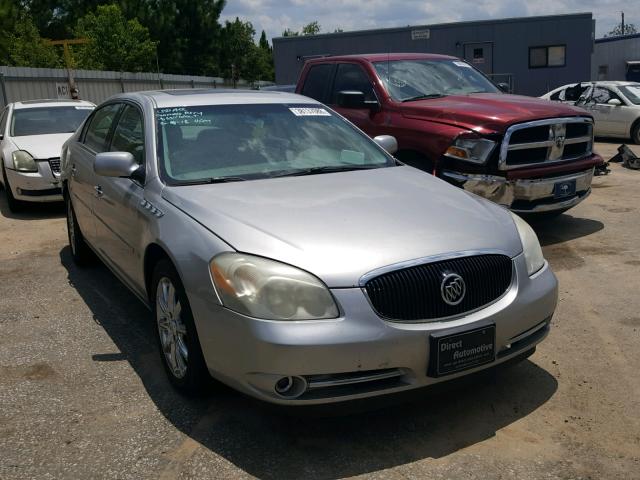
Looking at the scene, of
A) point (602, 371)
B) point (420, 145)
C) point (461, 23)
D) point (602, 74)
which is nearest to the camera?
point (602, 371)

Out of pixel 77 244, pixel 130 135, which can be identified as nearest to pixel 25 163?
pixel 77 244

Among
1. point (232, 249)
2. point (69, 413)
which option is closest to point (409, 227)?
point (232, 249)

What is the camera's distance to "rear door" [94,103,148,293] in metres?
3.89

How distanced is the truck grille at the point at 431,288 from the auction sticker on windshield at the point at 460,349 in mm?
103

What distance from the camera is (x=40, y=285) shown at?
560 centimetres

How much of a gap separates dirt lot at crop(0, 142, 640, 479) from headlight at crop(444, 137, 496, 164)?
5.70 ft

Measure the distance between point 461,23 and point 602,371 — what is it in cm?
2540

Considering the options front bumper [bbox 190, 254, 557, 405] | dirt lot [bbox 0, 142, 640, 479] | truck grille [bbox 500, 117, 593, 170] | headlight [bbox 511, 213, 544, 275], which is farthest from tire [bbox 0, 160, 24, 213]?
headlight [bbox 511, 213, 544, 275]

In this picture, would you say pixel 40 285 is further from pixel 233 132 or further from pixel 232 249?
pixel 232 249

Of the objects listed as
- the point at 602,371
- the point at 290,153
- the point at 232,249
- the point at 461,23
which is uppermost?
the point at 461,23

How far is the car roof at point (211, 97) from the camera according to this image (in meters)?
4.39

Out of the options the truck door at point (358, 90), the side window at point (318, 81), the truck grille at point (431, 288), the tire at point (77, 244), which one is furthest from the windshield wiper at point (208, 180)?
the side window at point (318, 81)

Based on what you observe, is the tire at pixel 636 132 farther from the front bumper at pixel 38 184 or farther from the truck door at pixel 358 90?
the front bumper at pixel 38 184

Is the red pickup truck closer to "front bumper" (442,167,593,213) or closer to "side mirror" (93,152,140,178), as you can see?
"front bumper" (442,167,593,213)
